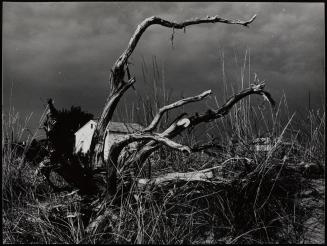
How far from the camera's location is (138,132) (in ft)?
9.36

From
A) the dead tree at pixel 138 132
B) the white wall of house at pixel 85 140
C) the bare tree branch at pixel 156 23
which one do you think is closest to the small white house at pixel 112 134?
the white wall of house at pixel 85 140

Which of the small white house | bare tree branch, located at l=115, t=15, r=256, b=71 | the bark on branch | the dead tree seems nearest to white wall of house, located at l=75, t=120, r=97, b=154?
the small white house

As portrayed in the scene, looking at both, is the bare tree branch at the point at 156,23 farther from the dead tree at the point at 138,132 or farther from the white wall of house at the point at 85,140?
the white wall of house at the point at 85,140

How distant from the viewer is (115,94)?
3023mm

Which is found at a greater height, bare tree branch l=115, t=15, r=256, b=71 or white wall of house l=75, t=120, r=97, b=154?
bare tree branch l=115, t=15, r=256, b=71

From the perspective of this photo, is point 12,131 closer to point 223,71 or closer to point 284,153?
point 223,71

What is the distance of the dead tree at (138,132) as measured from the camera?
2.68m

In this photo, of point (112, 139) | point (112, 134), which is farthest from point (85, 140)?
point (112, 134)

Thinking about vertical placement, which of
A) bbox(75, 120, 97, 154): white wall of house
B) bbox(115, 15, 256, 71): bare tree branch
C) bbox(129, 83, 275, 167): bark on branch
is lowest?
bbox(75, 120, 97, 154): white wall of house

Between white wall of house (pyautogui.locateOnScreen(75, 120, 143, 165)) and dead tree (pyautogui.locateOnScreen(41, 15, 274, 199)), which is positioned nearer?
dead tree (pyautogui.locateOnScreen(41, 15, 274, 199))

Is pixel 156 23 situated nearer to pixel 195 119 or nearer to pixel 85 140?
pixel 195 119

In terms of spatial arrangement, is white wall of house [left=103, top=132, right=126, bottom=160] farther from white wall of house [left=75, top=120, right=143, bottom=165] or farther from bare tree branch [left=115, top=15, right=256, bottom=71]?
bare tree branch [left=115, top=15, right=256, bottom=71]

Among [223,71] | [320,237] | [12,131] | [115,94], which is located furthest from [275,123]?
[12,131]

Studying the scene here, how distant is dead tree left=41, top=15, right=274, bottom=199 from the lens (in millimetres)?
2678
